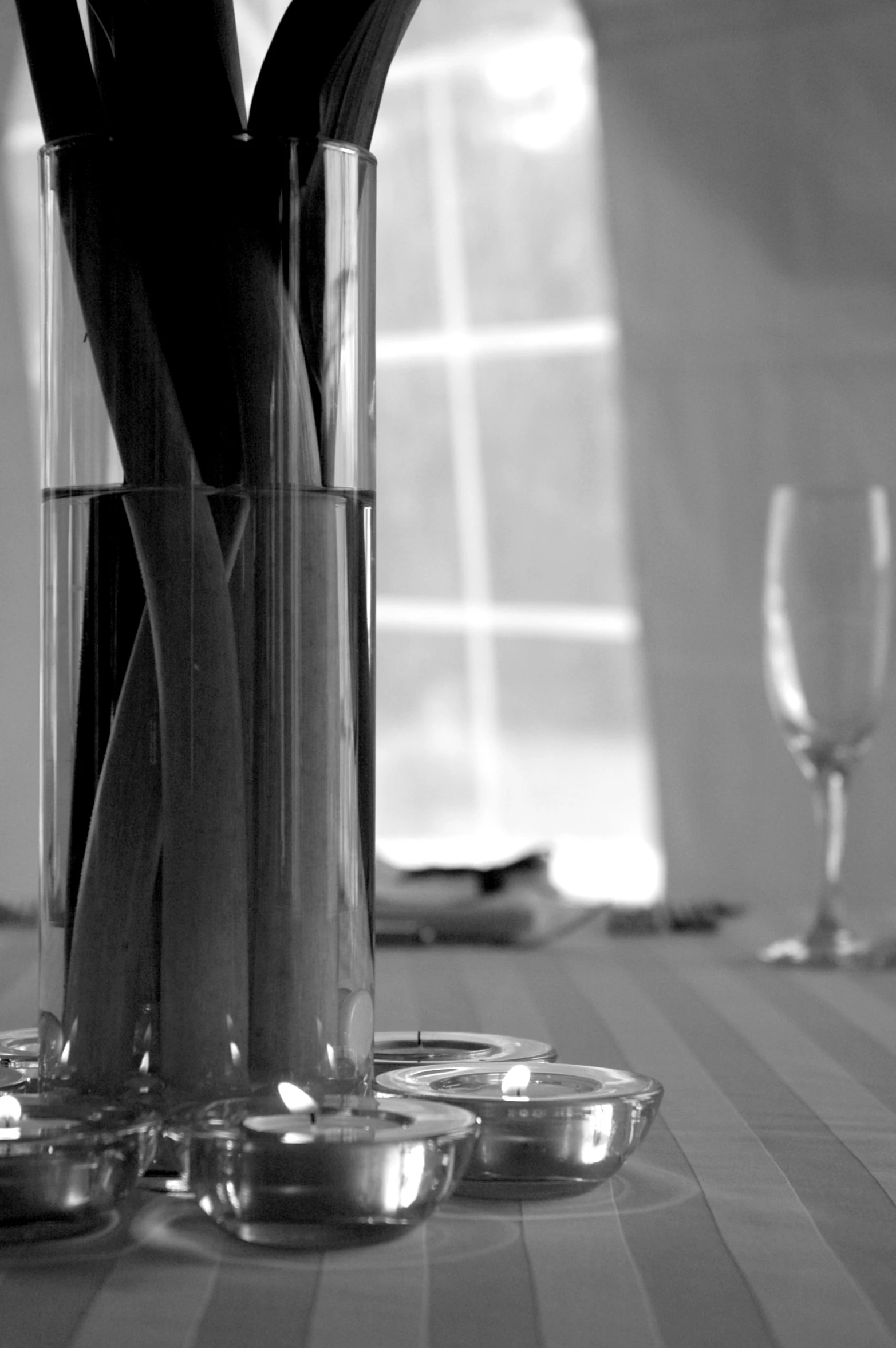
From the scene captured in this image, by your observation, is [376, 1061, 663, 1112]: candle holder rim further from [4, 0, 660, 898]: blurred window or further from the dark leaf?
[4, 0, 660, 898]: blurred window

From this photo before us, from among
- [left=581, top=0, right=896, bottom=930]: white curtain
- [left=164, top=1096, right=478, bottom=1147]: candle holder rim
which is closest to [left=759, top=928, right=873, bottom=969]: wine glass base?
[left=164, top=1096, right=478, bottom=1147]: candle holder rim

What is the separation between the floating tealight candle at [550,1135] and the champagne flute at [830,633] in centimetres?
62

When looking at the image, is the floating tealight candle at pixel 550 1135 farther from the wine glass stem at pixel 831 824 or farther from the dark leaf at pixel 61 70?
the wine glass stem at pixel 831 824

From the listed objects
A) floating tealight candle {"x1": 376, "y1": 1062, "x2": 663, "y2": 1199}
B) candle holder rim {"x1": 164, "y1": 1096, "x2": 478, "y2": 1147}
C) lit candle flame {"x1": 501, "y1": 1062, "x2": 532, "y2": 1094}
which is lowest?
floating tealight candle {"x1": 376, "y1": 1062, "x2": 663, "y2": 1199}

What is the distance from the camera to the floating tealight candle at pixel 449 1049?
1.55 feet

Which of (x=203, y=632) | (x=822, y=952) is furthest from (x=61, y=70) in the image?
(x=822, y=952)

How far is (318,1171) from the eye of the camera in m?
0.33

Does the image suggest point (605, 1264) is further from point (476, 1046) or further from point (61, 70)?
point (61, 70)

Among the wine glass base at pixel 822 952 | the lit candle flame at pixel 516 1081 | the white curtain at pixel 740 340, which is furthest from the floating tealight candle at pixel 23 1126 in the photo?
the white curtain at pixel 740 340

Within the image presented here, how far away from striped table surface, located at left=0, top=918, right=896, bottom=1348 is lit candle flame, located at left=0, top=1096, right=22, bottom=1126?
1.1 inches

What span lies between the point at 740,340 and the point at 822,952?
1.75 meters

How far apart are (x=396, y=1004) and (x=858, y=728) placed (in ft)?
1.31

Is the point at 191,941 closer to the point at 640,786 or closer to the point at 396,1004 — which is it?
the point at 396,1004

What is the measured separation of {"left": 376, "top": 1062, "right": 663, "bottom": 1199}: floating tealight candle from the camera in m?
0.39
